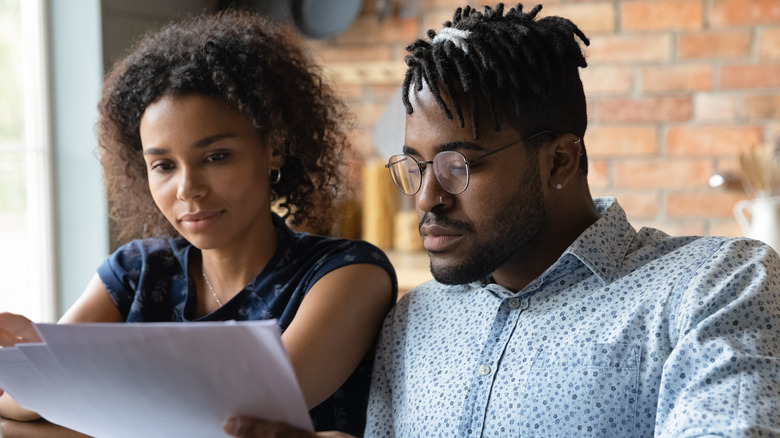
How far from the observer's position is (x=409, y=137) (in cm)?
117

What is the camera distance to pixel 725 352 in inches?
35.4

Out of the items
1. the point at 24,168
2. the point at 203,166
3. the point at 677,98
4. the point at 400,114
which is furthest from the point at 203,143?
the point at 677,98

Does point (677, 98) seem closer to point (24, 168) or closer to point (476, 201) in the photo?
point (476, 201)

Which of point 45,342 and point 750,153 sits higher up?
point 750,153

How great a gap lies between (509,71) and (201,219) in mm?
537

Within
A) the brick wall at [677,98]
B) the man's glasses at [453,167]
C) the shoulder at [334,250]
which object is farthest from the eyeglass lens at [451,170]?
the brick wall at [677,98]

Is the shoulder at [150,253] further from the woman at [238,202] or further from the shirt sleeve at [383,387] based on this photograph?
the shirt sleeve at [383,387]

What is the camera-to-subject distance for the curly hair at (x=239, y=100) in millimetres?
1366

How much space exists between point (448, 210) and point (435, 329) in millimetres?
200

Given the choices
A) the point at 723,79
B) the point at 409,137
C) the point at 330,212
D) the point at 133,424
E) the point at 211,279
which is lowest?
the point at 133,424

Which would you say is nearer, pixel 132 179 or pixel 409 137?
pixel 409 137

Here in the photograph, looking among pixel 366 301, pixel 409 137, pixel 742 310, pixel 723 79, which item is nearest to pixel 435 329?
pixel 366 301

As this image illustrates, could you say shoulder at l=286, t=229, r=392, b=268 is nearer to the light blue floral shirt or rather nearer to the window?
the light blue floral shirt

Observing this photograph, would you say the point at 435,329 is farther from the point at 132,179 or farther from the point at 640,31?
the point at 640,31
